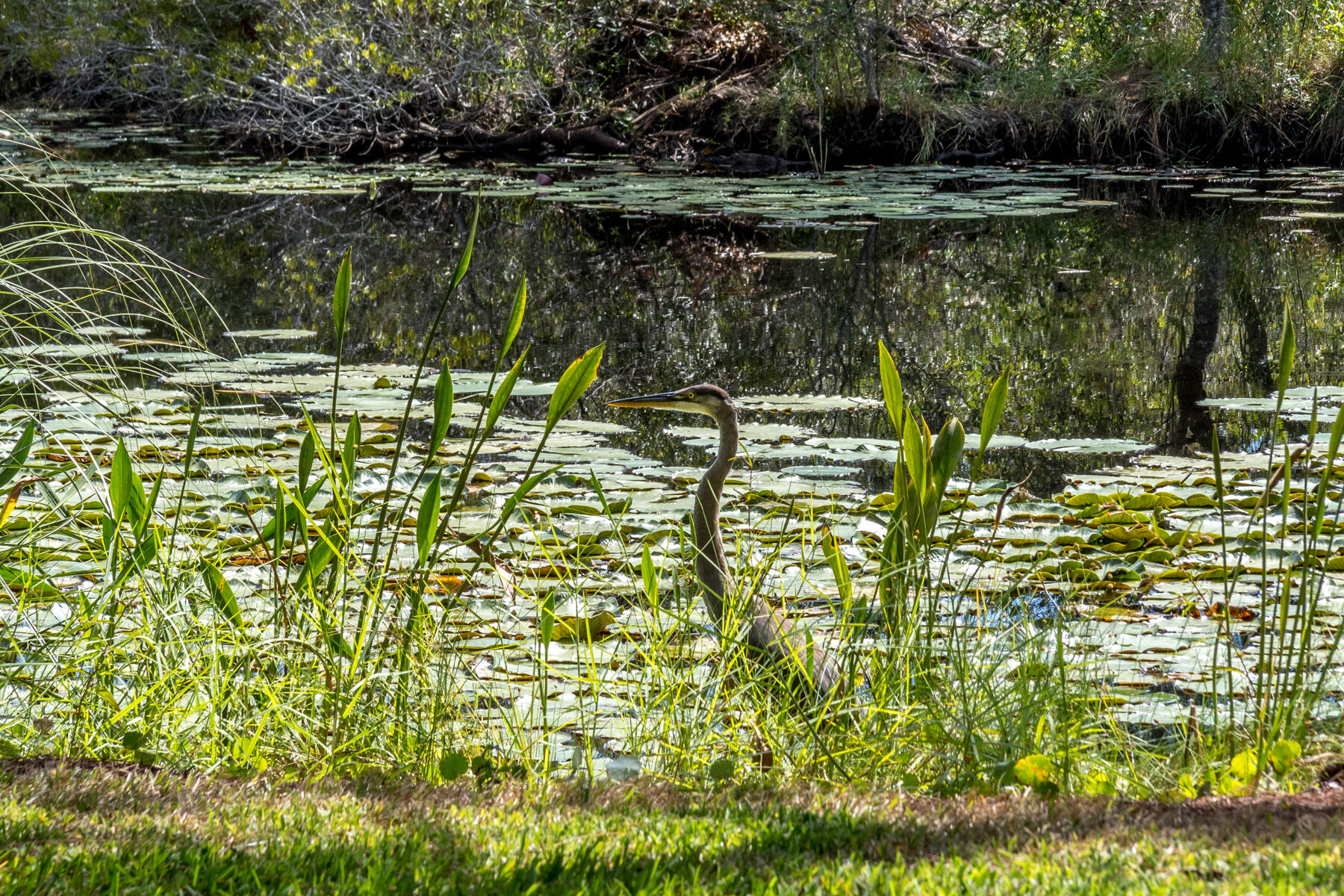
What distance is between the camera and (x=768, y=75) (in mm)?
18844

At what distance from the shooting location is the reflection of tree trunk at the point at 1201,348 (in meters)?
5.96

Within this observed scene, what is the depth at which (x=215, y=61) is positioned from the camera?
18.9m

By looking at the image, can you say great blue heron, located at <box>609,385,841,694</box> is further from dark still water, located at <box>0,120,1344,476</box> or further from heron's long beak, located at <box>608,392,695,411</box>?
dark still water, located at <box>0,120,1344,476</box>

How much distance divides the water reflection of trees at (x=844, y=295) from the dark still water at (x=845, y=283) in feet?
0.10

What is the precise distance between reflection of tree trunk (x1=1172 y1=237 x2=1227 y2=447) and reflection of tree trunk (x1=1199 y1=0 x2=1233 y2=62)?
21.8 ft

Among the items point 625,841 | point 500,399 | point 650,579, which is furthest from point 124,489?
point 625,841

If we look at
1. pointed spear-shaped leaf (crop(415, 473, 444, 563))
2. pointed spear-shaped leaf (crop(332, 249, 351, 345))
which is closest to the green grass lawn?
pointed spear-shaped leaf (crop(415, 473, 444, 563))

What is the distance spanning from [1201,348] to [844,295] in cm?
259

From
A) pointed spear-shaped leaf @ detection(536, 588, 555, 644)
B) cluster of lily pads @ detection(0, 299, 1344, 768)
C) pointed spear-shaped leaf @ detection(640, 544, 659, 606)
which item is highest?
pointed spear-shaped leaf @ detection(640, 544, 659, 606)

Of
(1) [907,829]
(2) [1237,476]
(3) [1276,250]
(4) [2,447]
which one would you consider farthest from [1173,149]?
(1) [907,829]

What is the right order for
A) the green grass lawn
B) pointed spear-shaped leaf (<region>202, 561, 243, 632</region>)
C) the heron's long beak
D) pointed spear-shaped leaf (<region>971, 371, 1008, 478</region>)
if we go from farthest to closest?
the heron's long beak
pointed spear-shaped leaf (<region>202, 561, 243, 632</region>)
pointed spear-shaped leaf (<region>971, 371, 1008, 478</region>)
the green grass lawn

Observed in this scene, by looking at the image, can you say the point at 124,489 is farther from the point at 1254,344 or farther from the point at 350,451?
the point at 1254,344

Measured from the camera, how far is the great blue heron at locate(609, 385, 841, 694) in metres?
3.21

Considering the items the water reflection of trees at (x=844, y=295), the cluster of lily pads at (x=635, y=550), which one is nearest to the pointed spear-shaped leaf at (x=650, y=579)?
the cluster of lily pads at (x=635, y=550)
